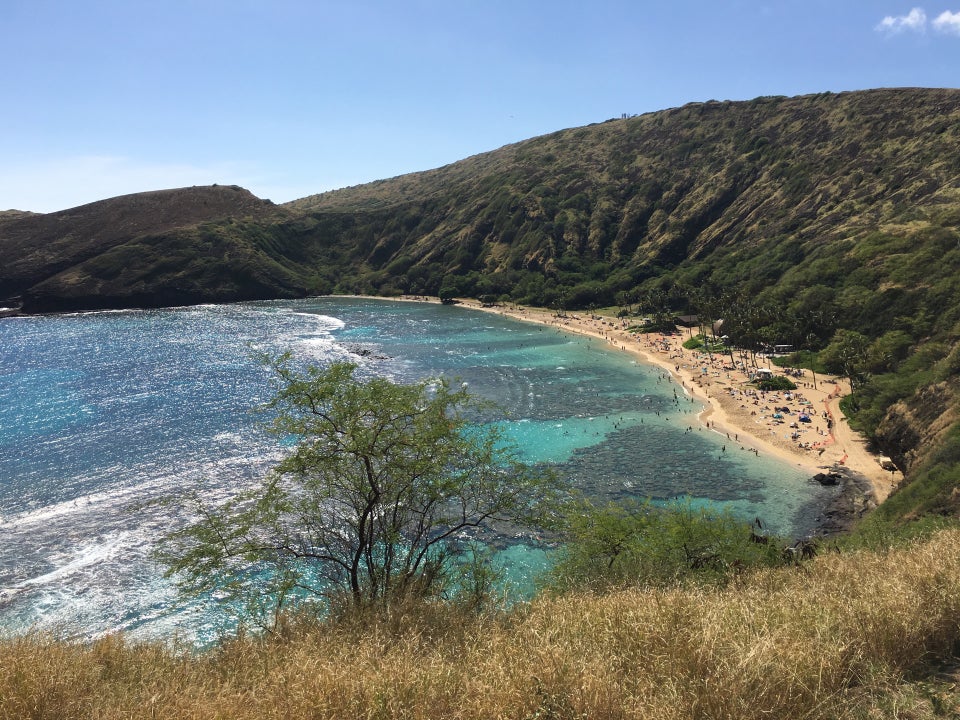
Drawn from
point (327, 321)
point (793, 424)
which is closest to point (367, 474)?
point (793, 424)

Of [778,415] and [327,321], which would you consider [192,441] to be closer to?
[778,415]

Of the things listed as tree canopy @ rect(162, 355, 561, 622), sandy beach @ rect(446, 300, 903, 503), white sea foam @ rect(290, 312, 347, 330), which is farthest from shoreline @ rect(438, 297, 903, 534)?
white sea foam @ rect(290, 312, 347, 330)

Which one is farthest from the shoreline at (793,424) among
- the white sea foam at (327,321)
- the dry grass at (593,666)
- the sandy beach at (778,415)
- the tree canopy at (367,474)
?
the white sea foam at (327,321)

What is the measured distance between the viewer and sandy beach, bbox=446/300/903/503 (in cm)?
5712

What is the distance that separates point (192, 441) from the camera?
63906 mm

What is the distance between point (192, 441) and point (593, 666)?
64678mm

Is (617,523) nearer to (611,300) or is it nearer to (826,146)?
(611,300)

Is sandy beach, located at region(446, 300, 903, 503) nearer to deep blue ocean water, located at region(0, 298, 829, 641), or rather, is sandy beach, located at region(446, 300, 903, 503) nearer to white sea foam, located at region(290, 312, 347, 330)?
deep blue ocean water, located at region(0, 298, 829, 641)

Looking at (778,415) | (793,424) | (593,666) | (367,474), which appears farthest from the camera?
(778,415)

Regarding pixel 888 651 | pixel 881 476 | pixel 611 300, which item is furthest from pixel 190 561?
pixel 611 300

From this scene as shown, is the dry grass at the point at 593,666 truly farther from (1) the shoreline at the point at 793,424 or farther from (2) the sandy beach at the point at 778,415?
(2) the sandy beach at the point at 778,415

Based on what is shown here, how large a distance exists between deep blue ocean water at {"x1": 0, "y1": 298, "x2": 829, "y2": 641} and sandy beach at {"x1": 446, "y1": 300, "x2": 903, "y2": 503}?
10.7 ft

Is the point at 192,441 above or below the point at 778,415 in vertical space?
above

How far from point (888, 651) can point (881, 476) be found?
170ft
